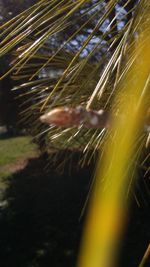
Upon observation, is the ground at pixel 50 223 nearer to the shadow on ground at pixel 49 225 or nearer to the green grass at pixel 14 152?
the shadow on ground at pixel 49 225

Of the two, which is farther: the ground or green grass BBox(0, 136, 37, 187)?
green grass BBox(0, 136, 37, 187)

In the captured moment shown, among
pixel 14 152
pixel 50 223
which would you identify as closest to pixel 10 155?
pixel 14 152

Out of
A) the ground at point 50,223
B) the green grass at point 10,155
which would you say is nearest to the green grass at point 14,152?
the green grass at point 10,155

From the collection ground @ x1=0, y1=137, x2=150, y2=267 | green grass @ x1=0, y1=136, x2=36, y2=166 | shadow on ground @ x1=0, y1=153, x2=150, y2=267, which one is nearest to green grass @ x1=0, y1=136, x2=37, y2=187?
green grass @ x1=0, y1=136, x2=36, y2=166

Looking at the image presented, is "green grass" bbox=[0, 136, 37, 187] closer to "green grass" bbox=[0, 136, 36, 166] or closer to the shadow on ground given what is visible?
"green grass" bbox=[0, 136, 36, 166]

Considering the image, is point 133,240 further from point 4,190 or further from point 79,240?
point 4,190

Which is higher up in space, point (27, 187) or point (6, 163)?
point (27, 187)

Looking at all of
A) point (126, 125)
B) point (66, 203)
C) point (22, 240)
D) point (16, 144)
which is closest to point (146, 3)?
point (126, 125)
